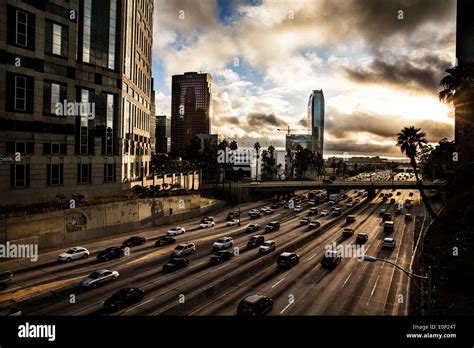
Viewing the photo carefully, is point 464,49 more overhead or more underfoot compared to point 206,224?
more overhead

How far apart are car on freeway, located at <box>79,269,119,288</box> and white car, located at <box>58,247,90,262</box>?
7.94 metres

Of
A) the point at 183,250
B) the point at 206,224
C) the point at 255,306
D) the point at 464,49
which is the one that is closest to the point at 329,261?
the point at 255,306

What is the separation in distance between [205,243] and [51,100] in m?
31.6

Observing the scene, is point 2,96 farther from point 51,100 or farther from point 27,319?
point 27,319

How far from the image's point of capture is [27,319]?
6285 mm

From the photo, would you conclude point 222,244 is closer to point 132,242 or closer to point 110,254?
point 132,242

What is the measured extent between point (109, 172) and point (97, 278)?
3218 centimetres

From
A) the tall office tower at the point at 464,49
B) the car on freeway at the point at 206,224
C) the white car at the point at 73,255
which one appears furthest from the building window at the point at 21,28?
the tall office tower at the point at 464,49

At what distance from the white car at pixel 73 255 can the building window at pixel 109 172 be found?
22.0 meters

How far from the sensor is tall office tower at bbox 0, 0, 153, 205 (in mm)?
39375

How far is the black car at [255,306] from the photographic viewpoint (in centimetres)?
1961

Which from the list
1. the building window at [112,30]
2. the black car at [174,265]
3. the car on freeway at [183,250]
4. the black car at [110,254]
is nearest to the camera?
the black car at [174,265]

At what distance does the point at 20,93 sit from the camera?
40.6m

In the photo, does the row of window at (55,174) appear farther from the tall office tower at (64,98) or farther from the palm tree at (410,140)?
the palm tree at (410,140)
